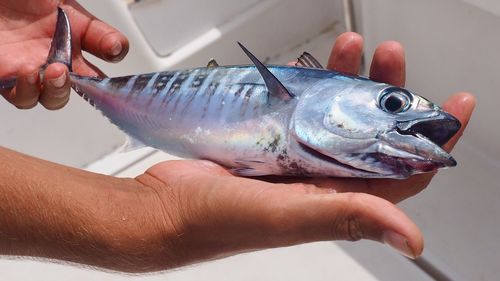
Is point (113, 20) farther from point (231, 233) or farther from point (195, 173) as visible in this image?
point (231, 233)

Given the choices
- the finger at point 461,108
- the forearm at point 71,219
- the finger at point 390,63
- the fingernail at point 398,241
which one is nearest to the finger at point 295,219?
the fingernail at point 398,241

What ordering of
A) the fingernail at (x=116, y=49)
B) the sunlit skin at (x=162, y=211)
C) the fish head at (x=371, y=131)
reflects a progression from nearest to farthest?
1. the sunlit skin at (x=162, y=211)
2. the fish head at (x=371, y=131)
3. the fingernail at (x=116, y=49)

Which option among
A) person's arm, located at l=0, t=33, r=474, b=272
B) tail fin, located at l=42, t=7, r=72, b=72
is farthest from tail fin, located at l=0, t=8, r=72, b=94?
person's arm, located at l=0, t=33, r=474, b=272

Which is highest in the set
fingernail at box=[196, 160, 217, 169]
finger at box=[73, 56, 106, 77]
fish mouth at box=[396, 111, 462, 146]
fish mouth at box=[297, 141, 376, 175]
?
fish mouth at box=[396, 111, 462, 146]

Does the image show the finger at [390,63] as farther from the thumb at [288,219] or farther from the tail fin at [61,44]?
the tail fin at [61,44]

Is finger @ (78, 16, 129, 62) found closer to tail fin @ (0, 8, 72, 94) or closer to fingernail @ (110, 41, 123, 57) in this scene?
fingernail @ (110, 41, 123, 57)

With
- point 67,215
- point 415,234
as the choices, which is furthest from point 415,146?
point 67,215
